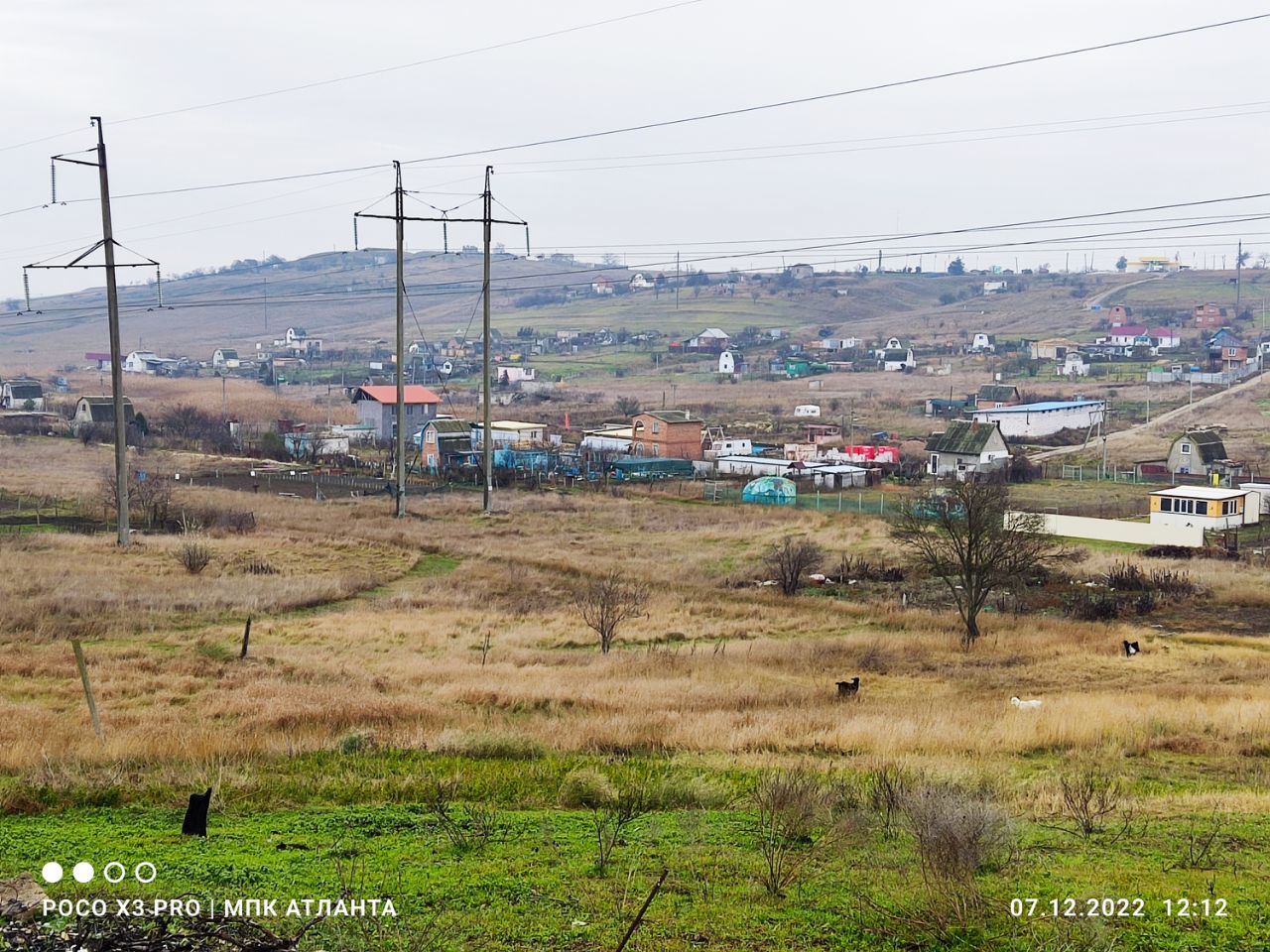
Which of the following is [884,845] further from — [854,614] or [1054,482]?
[1054,482]

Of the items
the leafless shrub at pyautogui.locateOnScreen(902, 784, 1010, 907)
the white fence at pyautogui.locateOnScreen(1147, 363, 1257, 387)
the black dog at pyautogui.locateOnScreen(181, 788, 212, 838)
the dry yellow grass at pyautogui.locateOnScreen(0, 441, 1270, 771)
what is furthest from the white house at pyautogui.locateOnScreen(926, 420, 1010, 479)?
the white fence at pyautogui.locateOnScreen(1147, 363, 1257, 387)

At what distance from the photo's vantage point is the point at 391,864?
25.8ft

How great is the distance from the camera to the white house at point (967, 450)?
6092cm

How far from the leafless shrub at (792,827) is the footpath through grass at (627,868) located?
71 millimetres

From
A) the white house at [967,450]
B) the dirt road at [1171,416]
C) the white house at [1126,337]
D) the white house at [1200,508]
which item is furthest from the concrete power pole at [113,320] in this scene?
the white house at [1126,337]

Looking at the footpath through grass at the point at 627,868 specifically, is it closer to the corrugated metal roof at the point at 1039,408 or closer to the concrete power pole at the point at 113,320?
the concrete power pole at the point at 113,320

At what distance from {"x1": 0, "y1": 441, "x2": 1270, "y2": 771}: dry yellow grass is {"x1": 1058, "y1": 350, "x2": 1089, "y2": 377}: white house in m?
94.4

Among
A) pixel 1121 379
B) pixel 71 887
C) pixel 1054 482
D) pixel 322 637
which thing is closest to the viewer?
pixel 71 887

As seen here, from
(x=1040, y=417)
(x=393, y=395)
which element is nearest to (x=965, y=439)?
(x=1040, y=417)

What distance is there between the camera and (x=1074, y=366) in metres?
124

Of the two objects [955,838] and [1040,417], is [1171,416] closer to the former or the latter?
[1040,417]

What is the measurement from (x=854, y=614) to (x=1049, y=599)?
705 cm

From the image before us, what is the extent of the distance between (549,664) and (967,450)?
45590mm

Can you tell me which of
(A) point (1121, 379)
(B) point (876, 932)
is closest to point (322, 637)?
(B) point (876, 932)
